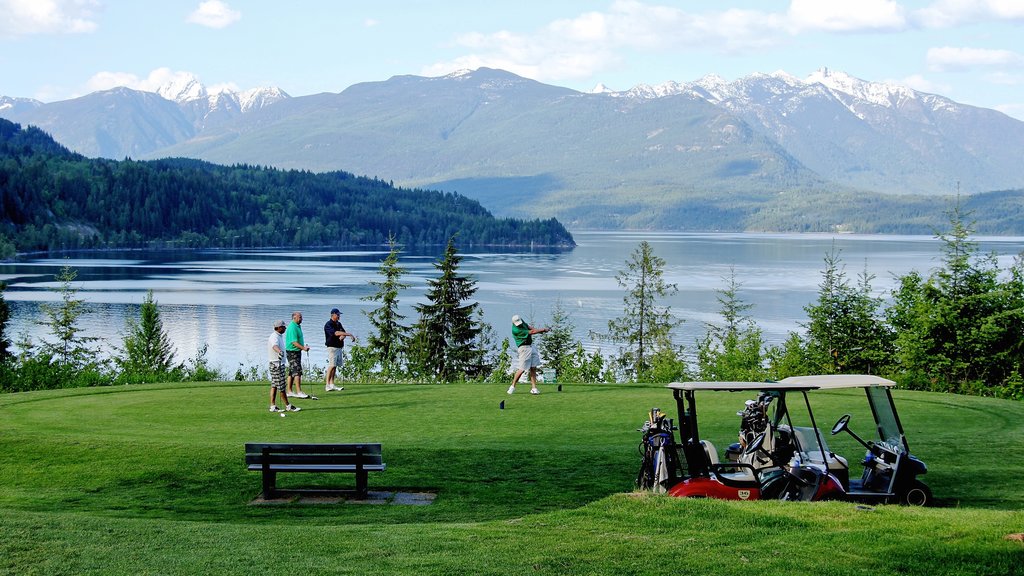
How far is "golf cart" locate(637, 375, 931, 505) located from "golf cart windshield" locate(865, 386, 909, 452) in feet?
0.07

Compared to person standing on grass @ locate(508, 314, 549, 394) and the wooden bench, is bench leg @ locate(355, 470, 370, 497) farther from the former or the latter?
person standing on grass @ locate(508, 314, 549, 394)

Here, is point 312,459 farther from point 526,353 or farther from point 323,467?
point 526,353

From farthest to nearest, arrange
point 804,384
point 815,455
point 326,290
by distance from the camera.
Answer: point 326,290 → point 815,455 → point 804,384

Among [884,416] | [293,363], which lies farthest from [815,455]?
[293,363]

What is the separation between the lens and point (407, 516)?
1288 centimetres

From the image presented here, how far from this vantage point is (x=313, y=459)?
13.9 meters

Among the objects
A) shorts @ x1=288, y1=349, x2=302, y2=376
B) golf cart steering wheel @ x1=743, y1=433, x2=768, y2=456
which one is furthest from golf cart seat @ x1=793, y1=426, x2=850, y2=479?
shorts @ x1=288, y1=349, x2=302, y2=376

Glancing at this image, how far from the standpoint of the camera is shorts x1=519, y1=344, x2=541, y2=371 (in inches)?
923

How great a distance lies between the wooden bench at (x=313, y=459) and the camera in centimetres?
1366

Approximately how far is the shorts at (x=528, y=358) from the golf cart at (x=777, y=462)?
33.1ft

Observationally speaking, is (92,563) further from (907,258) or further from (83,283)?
(907,258)

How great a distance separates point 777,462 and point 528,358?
10.9 m

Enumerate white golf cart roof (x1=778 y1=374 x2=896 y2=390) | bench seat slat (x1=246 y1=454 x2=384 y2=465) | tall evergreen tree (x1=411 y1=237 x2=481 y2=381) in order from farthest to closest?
tall evergreen tree (x1=411 y1=237 x2=481 y2=381) → bench seat slat (x1=246 y1=454 x2=384 y2=465) → white golf cart roof (x1=778 y1=374 x2=896 y2=390)

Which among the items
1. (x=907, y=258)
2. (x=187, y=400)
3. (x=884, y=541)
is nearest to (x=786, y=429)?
(x=884, y=541)
